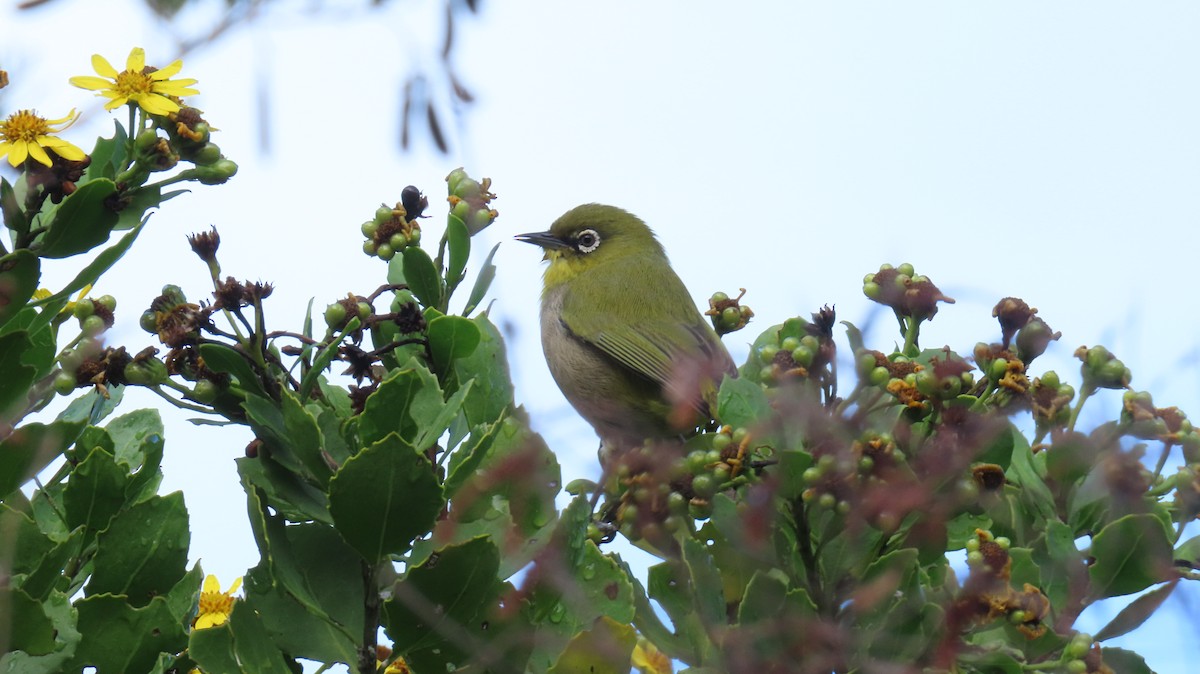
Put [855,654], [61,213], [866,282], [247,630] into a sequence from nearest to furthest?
[855,654] → [247,630] → [61,213] → [866,282]

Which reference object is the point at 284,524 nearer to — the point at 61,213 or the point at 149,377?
the point at 149,377

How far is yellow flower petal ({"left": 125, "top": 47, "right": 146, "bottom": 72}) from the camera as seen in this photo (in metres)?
2.97

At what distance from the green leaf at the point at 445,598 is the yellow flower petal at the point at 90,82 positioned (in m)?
1.23

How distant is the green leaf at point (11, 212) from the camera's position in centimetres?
280

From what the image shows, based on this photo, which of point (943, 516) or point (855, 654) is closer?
point (855, 654)

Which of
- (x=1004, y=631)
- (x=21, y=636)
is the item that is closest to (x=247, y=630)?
(x=21, y=636)

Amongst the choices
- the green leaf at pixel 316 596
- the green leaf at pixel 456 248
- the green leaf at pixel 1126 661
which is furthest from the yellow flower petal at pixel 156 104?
the green leaf at pixel 1126 661

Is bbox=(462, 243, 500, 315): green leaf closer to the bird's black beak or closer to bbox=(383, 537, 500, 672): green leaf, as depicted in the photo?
bbox=(383, 537, 500, 672): green leaf

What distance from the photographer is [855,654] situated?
7.83ft

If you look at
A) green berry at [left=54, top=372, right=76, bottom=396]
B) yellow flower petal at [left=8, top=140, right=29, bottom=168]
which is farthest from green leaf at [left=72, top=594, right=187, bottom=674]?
yellow flower petal at [left=8, top=140, right=29, bottom=168]

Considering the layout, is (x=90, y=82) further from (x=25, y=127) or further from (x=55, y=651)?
(x=55, y=651)

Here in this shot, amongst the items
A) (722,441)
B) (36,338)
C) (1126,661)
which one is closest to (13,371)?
(36,338)

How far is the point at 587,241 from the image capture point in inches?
312

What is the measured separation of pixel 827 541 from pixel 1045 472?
477 millimetres
